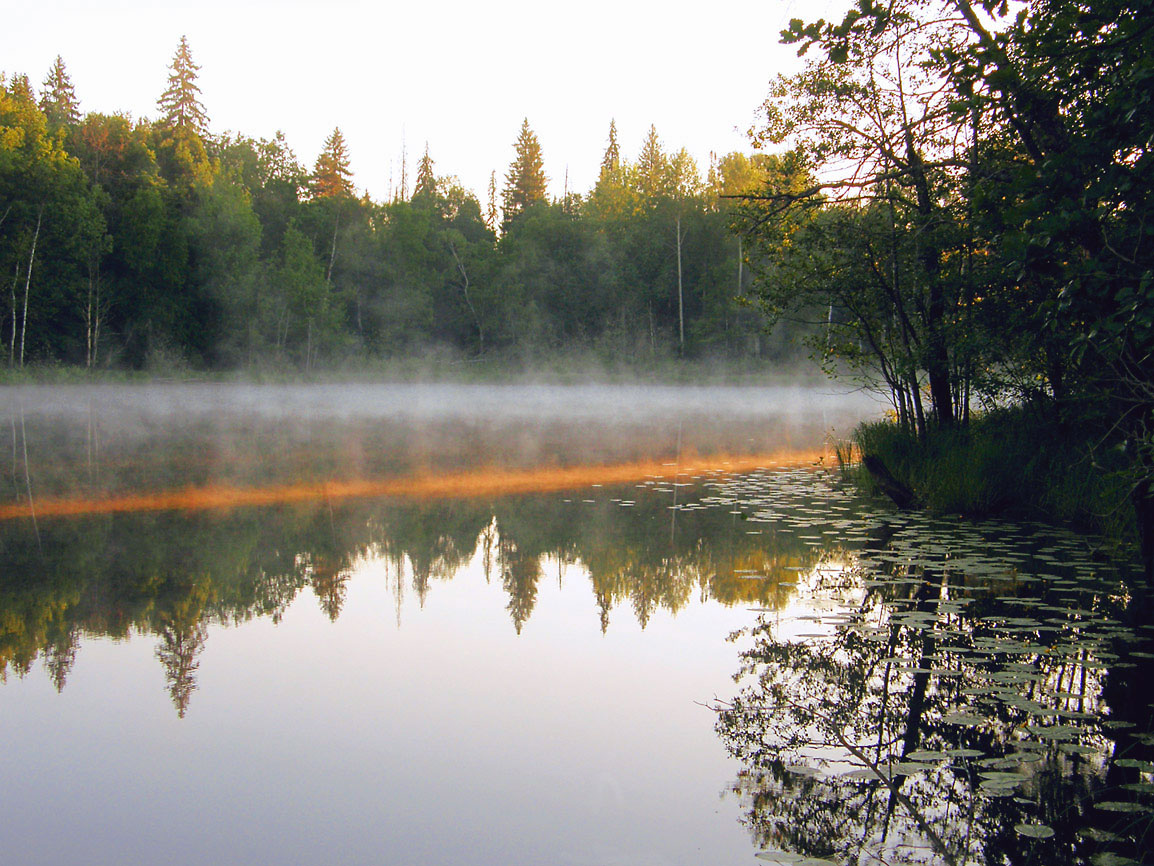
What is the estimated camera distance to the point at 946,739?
14.0 feet

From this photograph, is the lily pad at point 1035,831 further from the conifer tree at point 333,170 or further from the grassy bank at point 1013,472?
the conifer tree at point 333,170

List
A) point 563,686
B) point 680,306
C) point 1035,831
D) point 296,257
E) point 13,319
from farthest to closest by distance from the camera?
point 680,306, point 296,257, point 13,319, point 563,686, point 1035,831

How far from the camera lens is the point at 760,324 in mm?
56219

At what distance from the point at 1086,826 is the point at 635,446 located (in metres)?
16.6

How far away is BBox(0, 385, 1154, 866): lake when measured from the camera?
3.60 metres

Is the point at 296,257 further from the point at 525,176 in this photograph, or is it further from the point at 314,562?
the point at 314,562

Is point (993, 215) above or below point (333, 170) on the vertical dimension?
below

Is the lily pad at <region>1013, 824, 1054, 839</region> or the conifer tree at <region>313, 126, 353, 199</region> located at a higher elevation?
the conifer tree at <region>313, 126, 353, 199</region>

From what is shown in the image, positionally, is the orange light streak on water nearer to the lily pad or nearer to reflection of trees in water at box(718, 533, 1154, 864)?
reflection of trees in water at box(718, 533, 1154, 864)

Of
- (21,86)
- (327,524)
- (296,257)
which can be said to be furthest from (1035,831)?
(21,86)

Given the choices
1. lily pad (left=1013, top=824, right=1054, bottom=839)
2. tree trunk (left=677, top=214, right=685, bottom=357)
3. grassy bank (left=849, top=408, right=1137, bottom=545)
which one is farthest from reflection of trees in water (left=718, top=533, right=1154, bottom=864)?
tree trunk (left=677, top=214, right=685, bottom=357)

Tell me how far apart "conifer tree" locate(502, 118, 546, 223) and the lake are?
230ft

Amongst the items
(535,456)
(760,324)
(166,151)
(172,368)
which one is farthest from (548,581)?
(166,151)

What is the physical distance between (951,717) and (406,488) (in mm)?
9874
